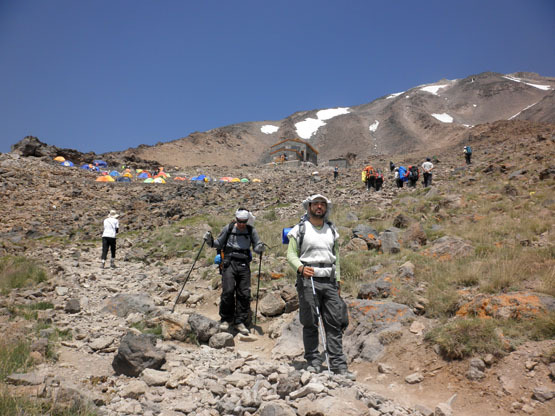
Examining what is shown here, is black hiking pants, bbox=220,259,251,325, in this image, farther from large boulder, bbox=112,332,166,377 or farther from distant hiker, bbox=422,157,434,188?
distant hiker, bbox=422,157,434,188

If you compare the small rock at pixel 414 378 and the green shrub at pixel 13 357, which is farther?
the small rock at pixel 414 378

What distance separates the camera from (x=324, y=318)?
433 centimetres

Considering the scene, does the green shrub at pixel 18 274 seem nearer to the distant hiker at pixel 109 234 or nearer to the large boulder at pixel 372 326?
the distant hiker at pixel 109 234

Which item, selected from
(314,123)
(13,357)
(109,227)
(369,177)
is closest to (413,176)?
(369,177)

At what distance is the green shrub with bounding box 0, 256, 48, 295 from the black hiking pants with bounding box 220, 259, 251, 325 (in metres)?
4.98

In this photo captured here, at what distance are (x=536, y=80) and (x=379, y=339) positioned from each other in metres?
143

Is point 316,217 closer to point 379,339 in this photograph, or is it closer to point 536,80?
point 379,339

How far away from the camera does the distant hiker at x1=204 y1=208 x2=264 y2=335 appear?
6211 mm

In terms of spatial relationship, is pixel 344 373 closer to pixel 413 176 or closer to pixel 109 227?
pixel 109 227

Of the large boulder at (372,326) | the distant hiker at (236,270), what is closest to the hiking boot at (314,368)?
the large boulder at (372,326)

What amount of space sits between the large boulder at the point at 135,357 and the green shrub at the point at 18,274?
4.89m

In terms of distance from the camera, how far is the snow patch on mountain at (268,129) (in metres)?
113

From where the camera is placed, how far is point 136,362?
4.11m

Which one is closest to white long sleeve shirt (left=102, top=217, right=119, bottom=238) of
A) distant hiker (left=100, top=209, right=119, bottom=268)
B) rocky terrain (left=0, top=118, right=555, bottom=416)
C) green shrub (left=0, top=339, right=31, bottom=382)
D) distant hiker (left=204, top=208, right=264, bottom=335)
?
distant hiker (left=100, top=209, right=119, bottom=268)
